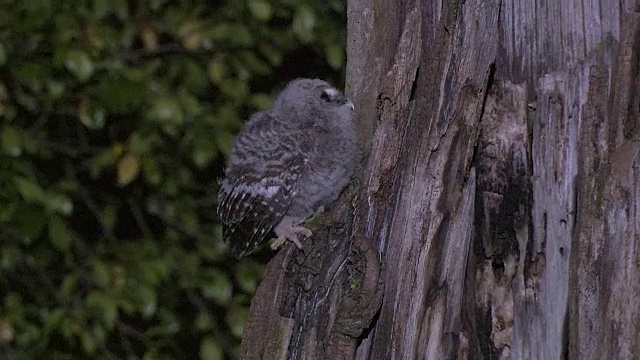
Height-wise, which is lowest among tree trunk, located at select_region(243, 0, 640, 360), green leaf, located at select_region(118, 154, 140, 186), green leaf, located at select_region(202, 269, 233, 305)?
tree trunk, located at select_region(243, 0, 640, 360)

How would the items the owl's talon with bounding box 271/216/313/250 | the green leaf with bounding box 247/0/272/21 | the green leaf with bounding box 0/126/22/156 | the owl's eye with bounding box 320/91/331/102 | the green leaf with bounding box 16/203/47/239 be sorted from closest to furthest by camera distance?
the owl's talon with bounding box 271/216/313/250 < the owl's eye with bounding box 320/91/331/102 < the green leaf with bounding box 16/203/47/239 < the green leaf with bounding box 0/126/22/156 < the green leaf with bounding box 247/0/272/21

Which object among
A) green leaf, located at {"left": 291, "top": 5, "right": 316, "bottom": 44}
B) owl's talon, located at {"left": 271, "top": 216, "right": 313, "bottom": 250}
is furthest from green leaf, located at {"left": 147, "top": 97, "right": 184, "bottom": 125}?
owl's talon, located at {"left": 271, "top": 216, "right": 313, "bottom": 250}

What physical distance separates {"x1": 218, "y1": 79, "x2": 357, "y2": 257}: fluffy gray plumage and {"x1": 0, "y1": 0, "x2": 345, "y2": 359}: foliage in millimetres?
923

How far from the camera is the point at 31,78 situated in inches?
179

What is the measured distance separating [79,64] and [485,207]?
2191 millimetres

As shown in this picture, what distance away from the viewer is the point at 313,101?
3754mm

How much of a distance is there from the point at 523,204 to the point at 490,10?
0.48 metres

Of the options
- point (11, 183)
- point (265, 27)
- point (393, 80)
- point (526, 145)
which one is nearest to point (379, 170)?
point (393, 80)

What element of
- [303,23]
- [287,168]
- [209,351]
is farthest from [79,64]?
[209,351]

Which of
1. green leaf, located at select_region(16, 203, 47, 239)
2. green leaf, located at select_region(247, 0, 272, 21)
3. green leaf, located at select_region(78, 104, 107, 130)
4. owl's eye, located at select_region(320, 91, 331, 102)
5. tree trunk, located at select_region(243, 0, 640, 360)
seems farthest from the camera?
green leaf, located at select_region(247, 0, 272, 21)

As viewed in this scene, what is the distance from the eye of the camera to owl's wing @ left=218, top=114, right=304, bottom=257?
11.5 ft

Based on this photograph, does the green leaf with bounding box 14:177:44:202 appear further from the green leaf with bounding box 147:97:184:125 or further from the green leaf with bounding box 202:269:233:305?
the green leaf with bounding box 202:269:233:305

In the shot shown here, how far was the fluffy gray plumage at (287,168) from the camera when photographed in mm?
3314

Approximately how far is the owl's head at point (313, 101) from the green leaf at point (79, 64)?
89 centimetres
